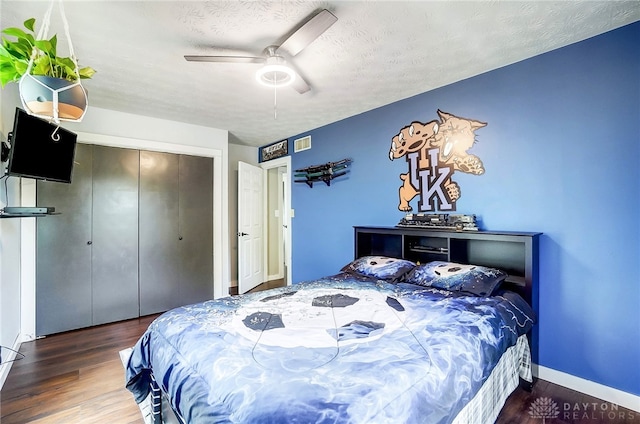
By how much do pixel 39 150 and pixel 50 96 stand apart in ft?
3.40

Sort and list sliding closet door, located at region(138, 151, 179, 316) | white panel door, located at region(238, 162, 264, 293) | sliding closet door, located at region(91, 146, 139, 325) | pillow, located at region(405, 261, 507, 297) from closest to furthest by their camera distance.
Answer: pillow, located at region(405, 261, 507, 297) → sliding closet door, located at region(91, 146, 139, 325) → sliding closet door, located at region(138, 151, 179, 316) → white panel door, located at region(238, 162, 264, 293)

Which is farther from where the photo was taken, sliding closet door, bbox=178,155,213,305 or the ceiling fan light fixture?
sliding closet door, bbox=178,155,213,305

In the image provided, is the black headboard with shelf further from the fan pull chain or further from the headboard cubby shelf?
the fan pull chain

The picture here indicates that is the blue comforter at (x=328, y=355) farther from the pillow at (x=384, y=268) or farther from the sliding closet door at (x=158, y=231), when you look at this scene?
the sliding closet door at (x=158, y=231)

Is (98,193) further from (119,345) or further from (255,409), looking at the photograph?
(255,409)

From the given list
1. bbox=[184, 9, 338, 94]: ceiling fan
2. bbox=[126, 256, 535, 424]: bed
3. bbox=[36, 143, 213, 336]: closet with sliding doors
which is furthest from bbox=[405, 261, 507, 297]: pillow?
bbox=[36, 143, 213, 336]: closet with sliding doors

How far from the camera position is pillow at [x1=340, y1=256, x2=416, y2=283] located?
97.9 inches

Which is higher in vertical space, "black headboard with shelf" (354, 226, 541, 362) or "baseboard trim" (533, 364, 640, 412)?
"black headboard with shelf" (354, 226, 541, 362)

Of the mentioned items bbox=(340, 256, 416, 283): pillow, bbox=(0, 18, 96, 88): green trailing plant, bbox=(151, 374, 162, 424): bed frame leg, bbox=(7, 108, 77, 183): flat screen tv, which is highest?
bbox=(0, 18, 96, 88): green trailing plant

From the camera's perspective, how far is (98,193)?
128 inches

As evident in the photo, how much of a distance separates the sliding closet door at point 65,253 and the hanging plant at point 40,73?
2014mm

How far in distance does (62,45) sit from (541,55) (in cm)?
341

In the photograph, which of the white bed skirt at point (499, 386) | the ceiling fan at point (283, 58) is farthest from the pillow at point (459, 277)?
the ceiling fan at point (283, 58)

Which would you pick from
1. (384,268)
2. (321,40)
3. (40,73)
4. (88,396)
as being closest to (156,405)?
(88,396)
